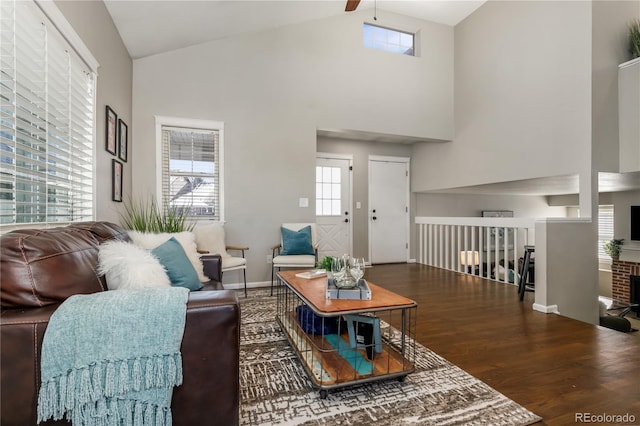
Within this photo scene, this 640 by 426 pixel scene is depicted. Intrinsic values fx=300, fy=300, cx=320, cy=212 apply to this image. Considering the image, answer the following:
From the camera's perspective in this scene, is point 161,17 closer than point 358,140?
Yes

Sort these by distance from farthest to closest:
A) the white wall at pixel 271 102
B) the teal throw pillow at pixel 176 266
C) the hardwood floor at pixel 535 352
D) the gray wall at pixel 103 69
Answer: the white wall at pixel 271 102, the gray wall at pixel 103 69, the teal throw pillow at pixel 176 266, the hardwood floor at pixel 535 352

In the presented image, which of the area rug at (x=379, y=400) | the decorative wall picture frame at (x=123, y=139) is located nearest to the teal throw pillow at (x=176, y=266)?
the area rug at (x=379, y=400)

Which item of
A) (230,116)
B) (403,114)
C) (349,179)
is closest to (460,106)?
(403,114)

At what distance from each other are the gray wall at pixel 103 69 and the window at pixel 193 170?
0.55 m

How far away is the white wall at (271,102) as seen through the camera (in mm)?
3707

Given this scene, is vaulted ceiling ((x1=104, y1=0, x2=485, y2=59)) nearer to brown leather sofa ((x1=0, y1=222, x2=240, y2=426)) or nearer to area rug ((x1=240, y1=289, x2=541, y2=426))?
brown leather sofa ((x1=0, y1=222, x2=240, y2=426))

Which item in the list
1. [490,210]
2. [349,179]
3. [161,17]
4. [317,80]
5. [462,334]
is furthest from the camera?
[490,210]

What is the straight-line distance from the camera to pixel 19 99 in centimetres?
151

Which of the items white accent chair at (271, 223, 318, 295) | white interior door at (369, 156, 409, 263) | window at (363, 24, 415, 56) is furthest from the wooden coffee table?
window at (363, 24, 415, 56)

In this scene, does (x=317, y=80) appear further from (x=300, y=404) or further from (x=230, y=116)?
(x=300, y=404)

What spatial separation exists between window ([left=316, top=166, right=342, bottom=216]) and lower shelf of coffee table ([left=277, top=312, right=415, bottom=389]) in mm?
3337

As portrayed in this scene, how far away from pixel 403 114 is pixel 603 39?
94.9 inches

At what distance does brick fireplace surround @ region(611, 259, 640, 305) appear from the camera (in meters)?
5.65

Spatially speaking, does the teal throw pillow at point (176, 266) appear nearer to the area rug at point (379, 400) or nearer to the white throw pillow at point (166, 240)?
the white throw pillow at point (166, 240)
